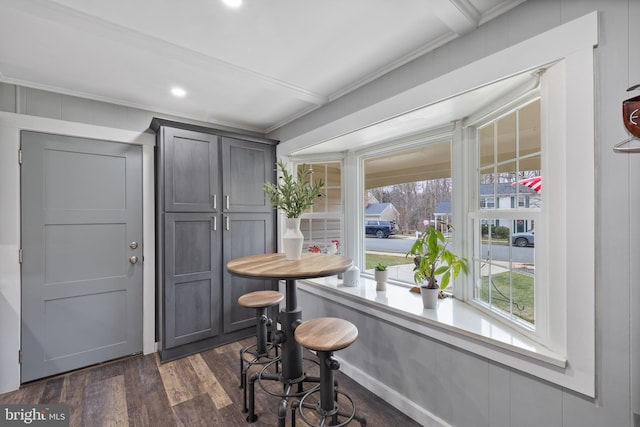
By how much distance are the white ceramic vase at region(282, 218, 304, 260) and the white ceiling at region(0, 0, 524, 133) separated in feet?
3.72

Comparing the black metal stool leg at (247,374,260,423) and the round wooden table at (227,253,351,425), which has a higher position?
the round wooden table at (227,253,351,425)

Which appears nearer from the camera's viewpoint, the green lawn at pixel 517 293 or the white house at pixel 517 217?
the white house at pixel 517 217

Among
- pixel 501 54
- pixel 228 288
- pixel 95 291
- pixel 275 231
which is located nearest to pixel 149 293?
pixel 95 291

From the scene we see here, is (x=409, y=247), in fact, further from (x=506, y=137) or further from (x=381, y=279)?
(x=506, y=137)

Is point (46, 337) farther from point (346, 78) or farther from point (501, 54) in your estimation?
point (501, 54)

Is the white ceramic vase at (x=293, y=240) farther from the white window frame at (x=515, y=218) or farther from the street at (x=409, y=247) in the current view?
the white window frame at (x=515, y=218)

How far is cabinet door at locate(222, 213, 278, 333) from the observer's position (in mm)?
2799

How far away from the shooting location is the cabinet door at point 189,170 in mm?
2487

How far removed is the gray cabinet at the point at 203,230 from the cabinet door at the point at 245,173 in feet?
0.03

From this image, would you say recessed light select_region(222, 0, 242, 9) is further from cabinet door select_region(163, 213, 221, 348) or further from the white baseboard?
the white baseboard

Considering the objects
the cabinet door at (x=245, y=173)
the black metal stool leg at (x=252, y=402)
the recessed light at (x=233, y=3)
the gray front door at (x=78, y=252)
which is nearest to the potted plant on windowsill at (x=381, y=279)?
the black metal stool leg at (x=252, y=402)

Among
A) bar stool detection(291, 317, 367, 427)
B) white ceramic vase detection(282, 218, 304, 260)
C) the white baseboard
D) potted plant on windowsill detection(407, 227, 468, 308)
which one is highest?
white ceramic vase detection(282, 218, 304, 260)

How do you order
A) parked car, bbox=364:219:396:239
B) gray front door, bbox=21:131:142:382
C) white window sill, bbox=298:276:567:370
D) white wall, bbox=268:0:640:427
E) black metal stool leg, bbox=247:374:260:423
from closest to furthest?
white wall, bbox=268:0:640:427
white window sill, bbox=298:276:567:370
black metal stool leg, bbox=247:374:260:423
gray front door, bbox=21:131:142:382
parked car, bbox=364:219:396:239

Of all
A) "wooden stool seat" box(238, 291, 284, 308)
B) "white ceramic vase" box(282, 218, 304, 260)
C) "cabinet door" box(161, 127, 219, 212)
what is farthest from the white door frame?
"white ceramic vase" box(282, 218, 304, 260)
